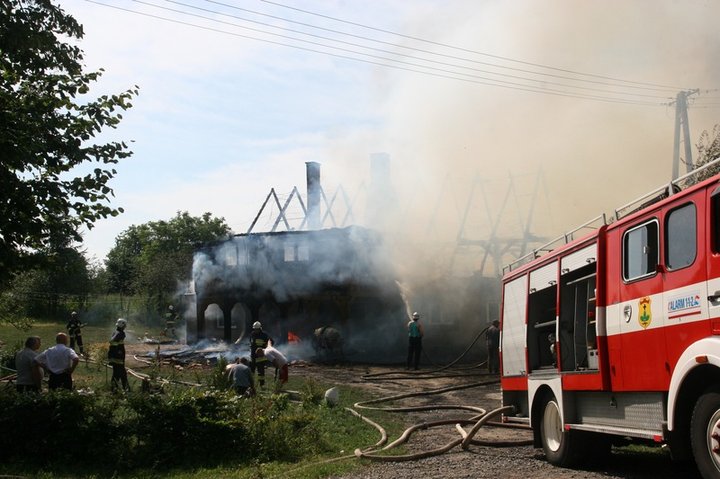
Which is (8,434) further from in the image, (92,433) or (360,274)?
(360,274)

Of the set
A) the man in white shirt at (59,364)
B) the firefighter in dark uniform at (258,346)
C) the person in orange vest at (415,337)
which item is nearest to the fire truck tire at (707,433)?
the man in white shirt at (59,364)

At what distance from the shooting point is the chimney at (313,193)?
3516 centimetres

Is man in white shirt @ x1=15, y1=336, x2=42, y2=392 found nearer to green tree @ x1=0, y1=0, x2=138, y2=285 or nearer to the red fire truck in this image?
green tree @ x1=0, y1=0, x2=138, y2=285

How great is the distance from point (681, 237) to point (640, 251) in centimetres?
75

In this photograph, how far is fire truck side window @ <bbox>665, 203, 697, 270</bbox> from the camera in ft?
20.4

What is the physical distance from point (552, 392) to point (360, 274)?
1955cm

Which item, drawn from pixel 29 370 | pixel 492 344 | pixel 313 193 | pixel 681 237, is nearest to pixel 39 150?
pixel 29 370

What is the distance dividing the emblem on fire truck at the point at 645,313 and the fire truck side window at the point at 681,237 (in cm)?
47

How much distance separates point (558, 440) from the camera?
9109 millimetres

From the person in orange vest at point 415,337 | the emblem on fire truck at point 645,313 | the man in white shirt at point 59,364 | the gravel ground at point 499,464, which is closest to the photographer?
the emblem on fire truck at point 645,313

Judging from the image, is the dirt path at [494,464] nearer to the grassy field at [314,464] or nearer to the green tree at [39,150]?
the grassy field at [314,464]

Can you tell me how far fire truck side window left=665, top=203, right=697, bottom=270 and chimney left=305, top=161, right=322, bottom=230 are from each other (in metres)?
28.8

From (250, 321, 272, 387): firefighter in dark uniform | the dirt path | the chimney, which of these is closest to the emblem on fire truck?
the dirt path

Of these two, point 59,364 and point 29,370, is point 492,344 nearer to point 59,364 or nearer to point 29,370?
point 59,364
